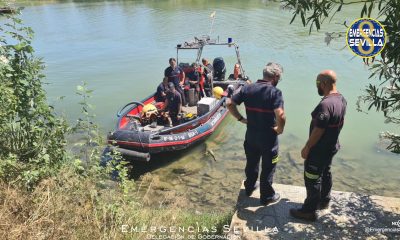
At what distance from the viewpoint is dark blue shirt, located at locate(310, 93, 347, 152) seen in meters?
3.32

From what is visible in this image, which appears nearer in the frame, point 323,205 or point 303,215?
point 303,215

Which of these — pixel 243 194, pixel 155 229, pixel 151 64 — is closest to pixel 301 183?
pixel 243 194

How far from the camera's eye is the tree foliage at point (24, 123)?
3646 mm

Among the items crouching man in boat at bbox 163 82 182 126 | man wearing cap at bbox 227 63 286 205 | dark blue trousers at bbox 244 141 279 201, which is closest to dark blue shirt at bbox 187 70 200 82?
crouching man in boat at bbox 163 82 182 126

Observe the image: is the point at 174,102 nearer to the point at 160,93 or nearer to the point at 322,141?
the point at 160,93

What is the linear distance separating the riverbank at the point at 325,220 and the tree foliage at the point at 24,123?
2.16 m

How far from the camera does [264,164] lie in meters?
3.98

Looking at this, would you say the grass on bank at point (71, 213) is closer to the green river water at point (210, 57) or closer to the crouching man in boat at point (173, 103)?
the green river water at point (210, 57)

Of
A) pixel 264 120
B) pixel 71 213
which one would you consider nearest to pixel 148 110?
pixel 264 120

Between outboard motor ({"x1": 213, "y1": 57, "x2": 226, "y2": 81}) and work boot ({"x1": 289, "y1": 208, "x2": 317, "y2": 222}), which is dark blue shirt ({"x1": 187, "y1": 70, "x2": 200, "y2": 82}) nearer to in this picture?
outboard motor ({"x1": 213, "y1": 57, "x2": 226, "y2": 81})

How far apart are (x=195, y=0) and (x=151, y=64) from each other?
73.2 ft

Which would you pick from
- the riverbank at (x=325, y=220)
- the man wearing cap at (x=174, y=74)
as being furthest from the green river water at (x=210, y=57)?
the riverbank at (x=325, y=220)

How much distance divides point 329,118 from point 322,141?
0.26m

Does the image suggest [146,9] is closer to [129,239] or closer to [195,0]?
[195,0]
